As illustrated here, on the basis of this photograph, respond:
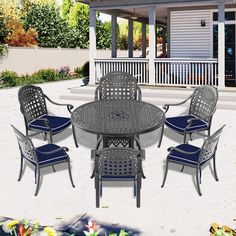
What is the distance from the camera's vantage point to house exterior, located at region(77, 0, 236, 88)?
12.7 metres

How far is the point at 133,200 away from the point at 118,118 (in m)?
1.45

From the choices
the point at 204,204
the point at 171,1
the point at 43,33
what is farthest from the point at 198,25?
the point at 43,33

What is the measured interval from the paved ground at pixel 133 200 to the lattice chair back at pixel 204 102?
73 cm

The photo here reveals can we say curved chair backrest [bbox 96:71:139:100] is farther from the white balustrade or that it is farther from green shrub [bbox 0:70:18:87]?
green shrub [bbox 0:70:18:87]

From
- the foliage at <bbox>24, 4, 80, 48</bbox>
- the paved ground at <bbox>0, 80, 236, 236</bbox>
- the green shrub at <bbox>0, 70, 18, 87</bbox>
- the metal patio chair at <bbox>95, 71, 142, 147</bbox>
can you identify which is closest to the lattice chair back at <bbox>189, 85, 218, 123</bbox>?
the paved ground at <bbox>0, 80, 236, 236</bbox>

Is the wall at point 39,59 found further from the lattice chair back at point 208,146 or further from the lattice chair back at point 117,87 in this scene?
the lattice chair back at point 208,146

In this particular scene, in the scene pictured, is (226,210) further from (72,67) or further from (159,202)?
(72,67)

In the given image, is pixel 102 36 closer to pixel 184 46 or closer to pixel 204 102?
pixel 184 46

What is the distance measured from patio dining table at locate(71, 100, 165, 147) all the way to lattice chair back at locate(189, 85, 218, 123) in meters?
1.09

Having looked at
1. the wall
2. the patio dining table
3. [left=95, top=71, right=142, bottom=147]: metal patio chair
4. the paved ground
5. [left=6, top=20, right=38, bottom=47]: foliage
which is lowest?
the paved ground

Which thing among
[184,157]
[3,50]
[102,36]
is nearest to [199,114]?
[184,157]

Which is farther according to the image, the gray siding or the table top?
the gray siding

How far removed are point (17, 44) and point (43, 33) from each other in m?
4.25

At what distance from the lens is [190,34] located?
14.8 metres
